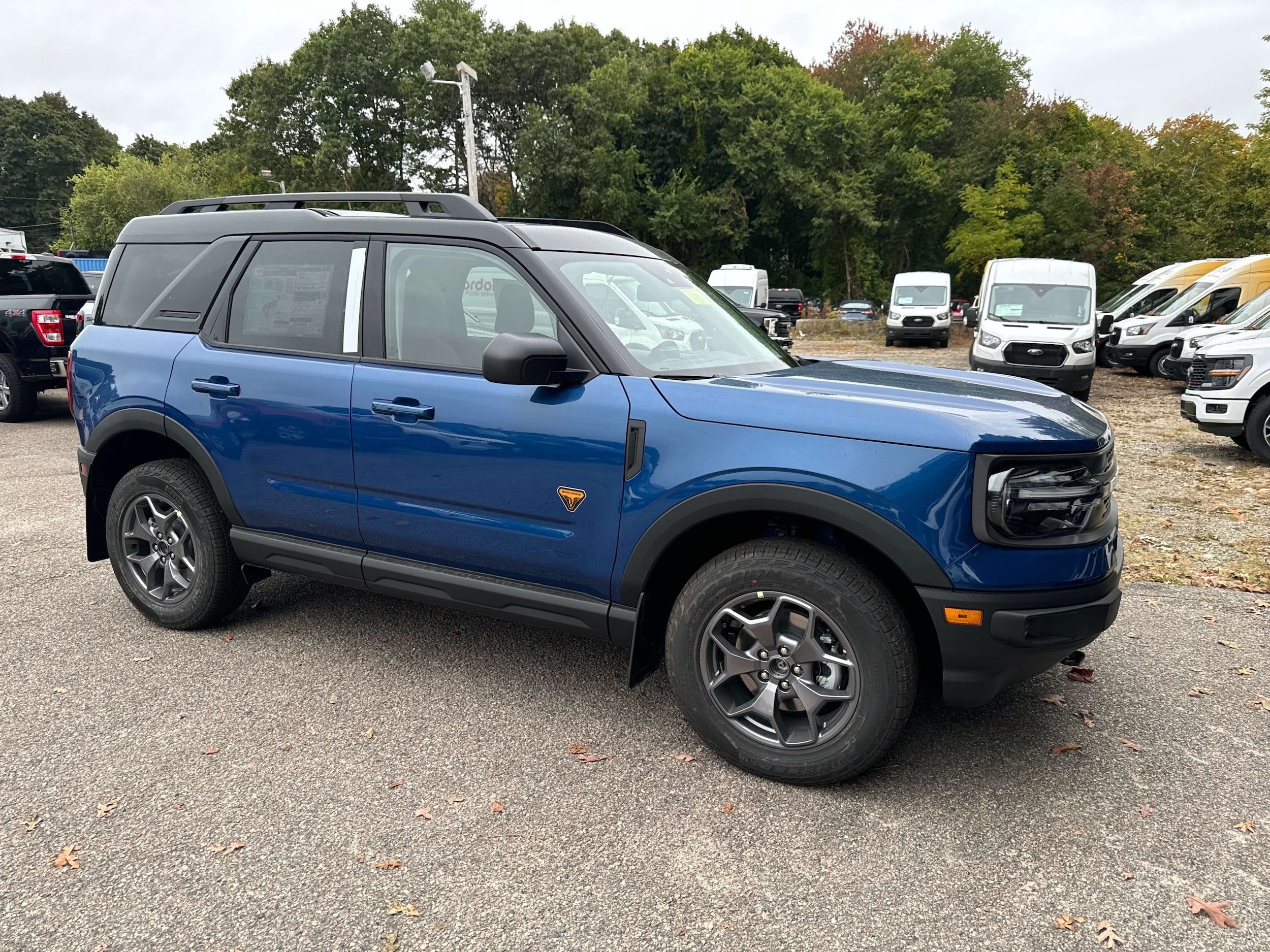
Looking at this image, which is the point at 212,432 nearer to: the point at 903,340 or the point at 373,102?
the point at 903,340

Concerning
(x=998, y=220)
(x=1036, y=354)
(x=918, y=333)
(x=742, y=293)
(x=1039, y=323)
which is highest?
(x=998, y=220)

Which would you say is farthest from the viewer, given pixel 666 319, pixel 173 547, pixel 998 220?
pixel 998 220

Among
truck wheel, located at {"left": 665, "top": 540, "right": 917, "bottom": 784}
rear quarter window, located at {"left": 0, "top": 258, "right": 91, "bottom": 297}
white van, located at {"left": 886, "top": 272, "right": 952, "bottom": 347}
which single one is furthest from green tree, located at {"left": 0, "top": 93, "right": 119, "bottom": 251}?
truck wheel, located at {"left": 665, "top": 540, "right": 917, "bottom": 784}

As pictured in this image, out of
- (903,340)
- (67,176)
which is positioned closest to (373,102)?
(903,340)

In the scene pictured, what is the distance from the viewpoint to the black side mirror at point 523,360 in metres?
3.05

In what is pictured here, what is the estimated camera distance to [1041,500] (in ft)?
9.05

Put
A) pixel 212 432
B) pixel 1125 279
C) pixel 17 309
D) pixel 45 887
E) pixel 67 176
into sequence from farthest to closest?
pixel 67 176
pixel 1125 279
pixel 17 309
pixel 212 432
pixel 45 887

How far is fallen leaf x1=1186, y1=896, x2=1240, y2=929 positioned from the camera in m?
2.40

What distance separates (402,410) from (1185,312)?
1799 centimetres

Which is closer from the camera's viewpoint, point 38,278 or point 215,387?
point 215,387

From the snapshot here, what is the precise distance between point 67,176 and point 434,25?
63.2 meters

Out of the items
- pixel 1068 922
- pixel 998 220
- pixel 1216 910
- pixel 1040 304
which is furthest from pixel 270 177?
pixel 1216 910

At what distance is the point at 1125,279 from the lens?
3931 centimetres

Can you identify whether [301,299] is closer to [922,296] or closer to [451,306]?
[451,306]
